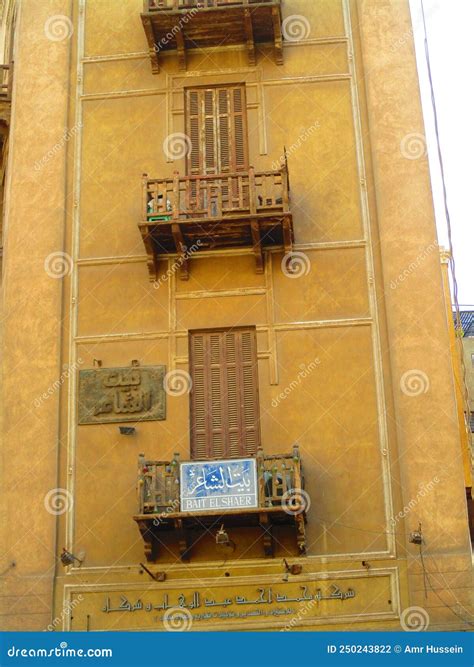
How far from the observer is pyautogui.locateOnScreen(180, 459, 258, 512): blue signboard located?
15711 mm

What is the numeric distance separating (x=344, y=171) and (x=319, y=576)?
7.12 m

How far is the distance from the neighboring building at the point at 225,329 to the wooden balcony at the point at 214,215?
0.16 ft

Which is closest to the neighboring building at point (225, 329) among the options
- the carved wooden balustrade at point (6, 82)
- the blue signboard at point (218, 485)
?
the blue signboard at point (218, 485)

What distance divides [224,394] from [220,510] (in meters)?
2.40

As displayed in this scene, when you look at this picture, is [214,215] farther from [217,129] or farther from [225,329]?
[217,129]

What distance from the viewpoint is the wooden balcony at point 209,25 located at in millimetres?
19219

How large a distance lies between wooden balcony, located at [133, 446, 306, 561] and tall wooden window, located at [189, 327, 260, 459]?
3.63ft

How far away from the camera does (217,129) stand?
63.4ft

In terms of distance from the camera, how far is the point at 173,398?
17391 millimetres

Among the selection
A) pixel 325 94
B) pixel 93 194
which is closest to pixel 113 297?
pixel 93 194

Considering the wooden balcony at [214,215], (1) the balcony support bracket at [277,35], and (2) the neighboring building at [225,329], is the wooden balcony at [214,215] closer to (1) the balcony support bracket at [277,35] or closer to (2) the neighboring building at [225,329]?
(2) the neighboring building at [225,329]

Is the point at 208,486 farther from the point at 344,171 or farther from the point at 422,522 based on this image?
the point at 344,171

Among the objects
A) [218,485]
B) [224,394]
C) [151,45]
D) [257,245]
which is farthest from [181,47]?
[218,485]

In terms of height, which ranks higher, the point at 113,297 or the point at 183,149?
the point at 183,149
